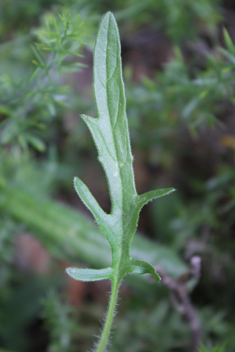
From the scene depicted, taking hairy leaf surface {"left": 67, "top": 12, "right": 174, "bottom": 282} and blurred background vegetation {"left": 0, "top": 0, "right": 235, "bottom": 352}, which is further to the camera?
blurred background vegetation {"left": 0, "top": 0, "right": 235, "bottom": 352}

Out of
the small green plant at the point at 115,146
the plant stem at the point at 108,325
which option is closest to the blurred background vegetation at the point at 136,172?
the small green plant at the point at 115,146

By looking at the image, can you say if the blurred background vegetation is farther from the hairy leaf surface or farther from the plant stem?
the plant stem

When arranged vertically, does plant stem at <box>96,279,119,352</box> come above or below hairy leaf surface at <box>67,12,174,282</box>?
below

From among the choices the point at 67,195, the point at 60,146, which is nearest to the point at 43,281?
the point at 67,195

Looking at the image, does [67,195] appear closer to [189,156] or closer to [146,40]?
[189,156]

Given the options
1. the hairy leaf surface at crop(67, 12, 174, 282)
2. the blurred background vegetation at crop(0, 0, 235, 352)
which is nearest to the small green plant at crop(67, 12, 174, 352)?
the hairy leaf surface at crop(67, 12, 174, 282)

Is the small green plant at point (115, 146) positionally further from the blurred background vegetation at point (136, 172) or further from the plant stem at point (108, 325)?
the blurred background vegetation at point (136, 172)

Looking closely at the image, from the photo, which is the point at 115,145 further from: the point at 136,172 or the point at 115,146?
the point at 136,172

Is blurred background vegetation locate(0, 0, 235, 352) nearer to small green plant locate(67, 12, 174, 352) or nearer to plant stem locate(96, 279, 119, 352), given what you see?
small green plant locate(67, 12, 174, 352)
